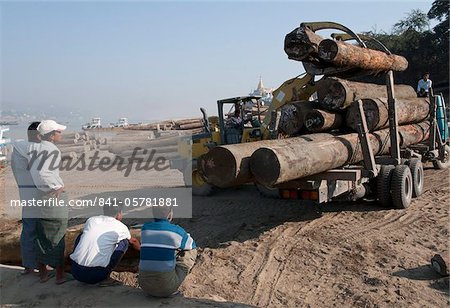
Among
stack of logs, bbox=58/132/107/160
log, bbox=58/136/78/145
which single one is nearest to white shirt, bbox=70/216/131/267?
stack of logs, bbox=58/132/107/160

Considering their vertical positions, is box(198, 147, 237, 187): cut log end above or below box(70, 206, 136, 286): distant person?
above

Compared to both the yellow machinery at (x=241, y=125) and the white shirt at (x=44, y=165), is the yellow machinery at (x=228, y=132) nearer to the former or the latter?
the yellow machinery at (x=241, y=125)

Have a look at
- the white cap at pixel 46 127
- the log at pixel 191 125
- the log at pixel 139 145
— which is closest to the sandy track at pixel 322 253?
the white cap at pixel 46 127

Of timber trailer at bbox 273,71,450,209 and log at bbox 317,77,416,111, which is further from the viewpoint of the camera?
log at bbox 317,77,416,111

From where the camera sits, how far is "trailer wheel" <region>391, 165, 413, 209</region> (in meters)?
8.11

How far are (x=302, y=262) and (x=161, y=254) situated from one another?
96.2 inches

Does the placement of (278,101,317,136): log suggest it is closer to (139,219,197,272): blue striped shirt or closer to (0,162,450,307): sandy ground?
(0,162,450,307): sandy ground

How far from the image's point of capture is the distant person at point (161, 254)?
14.5 feet

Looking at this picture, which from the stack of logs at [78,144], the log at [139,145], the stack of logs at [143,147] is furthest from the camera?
the stack of logs at [78,144]

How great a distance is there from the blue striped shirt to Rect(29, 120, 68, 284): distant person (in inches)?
50.1

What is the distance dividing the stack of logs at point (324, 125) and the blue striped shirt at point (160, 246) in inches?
56.6

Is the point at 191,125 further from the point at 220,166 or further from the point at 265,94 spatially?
the point at 220,166

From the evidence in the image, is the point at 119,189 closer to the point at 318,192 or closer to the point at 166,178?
the point at 166,178

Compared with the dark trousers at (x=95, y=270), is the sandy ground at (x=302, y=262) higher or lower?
lower
